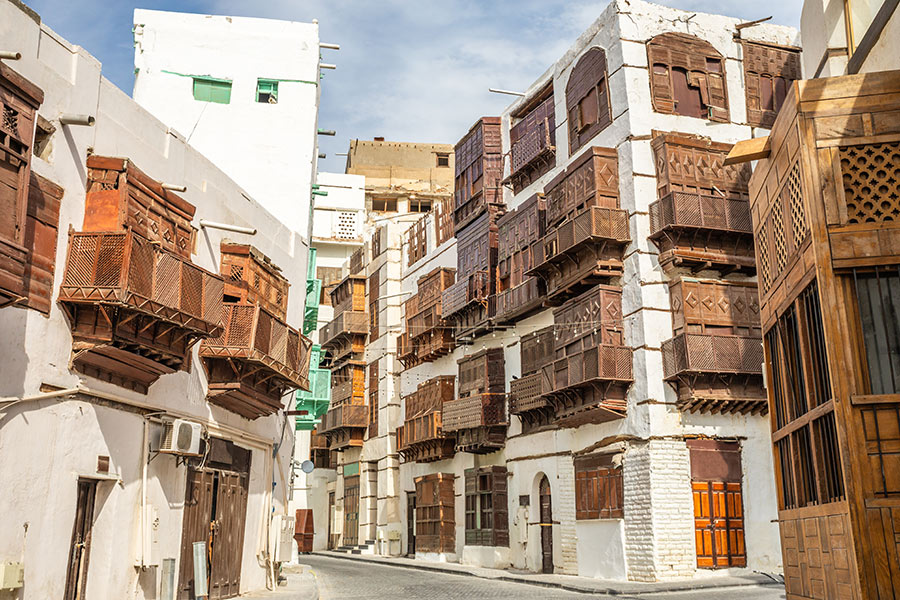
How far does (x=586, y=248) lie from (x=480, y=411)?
7.93 m

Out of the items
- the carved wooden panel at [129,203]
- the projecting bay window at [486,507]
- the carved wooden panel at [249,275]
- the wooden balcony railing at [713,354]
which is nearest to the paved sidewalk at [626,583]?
the projecting bay window at [486,507]

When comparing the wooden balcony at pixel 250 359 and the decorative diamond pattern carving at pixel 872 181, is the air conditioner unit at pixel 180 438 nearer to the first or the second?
the wooden balcony at pixel 250 359

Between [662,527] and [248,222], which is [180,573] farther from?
[662,527]

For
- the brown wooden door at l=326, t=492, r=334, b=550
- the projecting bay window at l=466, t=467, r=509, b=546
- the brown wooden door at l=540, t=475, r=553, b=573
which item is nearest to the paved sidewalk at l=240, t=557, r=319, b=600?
the brown wooden door at l=540, t=475, r=553, b=573

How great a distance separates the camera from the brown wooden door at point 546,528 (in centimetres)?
2617

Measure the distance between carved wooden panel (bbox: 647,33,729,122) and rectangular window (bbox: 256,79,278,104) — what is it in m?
10.6

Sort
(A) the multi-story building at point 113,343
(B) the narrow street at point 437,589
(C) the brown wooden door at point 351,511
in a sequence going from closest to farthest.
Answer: (A) the multi-story building at point 113,343, (B) the narrow street at point 437,589, (C) the brown wooden door at point 351,511

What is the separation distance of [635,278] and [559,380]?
11.6 ft

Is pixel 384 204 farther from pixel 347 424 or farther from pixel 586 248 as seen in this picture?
pixel 586 248

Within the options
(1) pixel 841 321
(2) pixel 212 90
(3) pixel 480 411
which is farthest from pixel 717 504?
(2) pixel 212 90

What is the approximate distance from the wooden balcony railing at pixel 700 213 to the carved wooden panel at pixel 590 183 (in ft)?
4.59

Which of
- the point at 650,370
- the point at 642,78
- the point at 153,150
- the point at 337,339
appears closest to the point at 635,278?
the point at 650,370

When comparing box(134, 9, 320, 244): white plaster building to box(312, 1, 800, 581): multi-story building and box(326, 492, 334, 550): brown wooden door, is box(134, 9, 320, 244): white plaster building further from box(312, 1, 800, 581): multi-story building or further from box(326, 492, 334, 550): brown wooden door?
box(326, 492, 334, 550): brown wooden door

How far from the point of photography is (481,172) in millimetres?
32125
